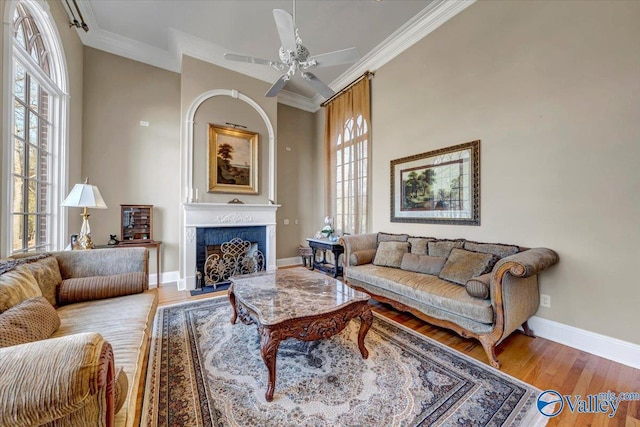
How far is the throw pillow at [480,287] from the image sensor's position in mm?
2094

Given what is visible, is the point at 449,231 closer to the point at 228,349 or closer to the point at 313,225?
the point at 228,349

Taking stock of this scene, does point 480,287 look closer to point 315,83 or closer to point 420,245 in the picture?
point 420,245

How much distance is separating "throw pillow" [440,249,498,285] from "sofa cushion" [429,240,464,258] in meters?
0.22

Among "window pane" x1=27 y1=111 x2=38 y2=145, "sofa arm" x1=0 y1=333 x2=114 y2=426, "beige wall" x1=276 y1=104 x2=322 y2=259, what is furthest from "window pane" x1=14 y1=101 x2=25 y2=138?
"beige wall" x1=276 y1=104 x2=322 y2=259

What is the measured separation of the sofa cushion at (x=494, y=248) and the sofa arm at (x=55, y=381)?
3.12m

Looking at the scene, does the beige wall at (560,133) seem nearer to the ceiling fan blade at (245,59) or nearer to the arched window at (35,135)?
the ceiling fan blade at (245,59)

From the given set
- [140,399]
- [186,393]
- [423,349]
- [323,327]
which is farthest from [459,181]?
[140,399]

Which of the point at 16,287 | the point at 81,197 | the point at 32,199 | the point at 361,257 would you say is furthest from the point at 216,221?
the point at 16,287

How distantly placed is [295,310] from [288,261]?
381 centimetres

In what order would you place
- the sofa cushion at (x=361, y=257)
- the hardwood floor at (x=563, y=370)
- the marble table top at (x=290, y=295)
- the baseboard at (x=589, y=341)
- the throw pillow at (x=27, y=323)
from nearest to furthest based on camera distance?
the throw pillow at (x=27, y=323), the hardwood floor at (x=563, y=370), the marble table top at (x=290, y=295), the baseboard at (x=589, y=341), the sofa cushion at (x=361, y=257)

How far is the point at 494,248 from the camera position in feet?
8.66

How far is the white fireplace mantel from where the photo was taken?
3.96m

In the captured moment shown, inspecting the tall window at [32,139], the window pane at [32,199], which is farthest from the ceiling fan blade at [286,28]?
the window pane at [32,199]

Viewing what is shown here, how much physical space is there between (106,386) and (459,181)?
11.4ft
